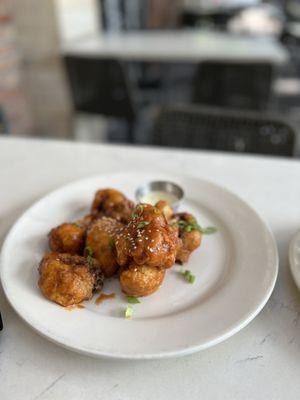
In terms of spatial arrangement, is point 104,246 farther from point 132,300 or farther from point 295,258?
point 295,258

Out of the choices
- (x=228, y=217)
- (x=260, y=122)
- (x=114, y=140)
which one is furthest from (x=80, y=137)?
(x=228, y=217)

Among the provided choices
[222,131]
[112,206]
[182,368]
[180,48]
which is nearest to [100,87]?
[180,48]

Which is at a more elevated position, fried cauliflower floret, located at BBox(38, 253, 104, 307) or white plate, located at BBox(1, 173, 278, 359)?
fried cauliflower floret, located at BBox(38, 253, 104, 307)

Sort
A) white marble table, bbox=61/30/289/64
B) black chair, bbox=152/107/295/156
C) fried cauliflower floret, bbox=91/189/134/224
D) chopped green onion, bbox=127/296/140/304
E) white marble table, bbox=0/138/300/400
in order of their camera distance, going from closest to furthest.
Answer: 1. white marble table, bbox=0/138/300/400
2. chopped green onion, bbox=127/296/140/304
3. fried cauliflower floret, bbox=91/189/134/224
4. black chair, bbox=152/107/295/156
5. white marble table, bbox=61/30/289/64

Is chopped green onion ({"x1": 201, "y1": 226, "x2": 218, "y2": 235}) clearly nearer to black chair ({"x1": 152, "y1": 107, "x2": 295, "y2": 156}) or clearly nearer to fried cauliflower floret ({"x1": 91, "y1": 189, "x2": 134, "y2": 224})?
fried cauliflower floret ({"x1": 91, "y1": 189, "x2": 134, "y2": 224})

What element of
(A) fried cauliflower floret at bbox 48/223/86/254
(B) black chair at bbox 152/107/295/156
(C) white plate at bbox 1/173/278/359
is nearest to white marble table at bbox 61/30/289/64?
(B) black chair at bbox 152/107/295/156

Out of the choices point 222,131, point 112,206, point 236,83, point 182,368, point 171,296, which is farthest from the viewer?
point 236,83
